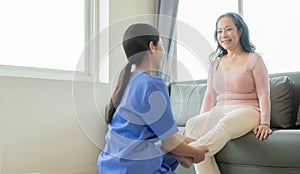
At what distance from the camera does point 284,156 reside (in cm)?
159

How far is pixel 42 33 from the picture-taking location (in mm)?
2611

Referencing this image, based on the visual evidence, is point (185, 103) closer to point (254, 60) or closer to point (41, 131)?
point (254, 60)

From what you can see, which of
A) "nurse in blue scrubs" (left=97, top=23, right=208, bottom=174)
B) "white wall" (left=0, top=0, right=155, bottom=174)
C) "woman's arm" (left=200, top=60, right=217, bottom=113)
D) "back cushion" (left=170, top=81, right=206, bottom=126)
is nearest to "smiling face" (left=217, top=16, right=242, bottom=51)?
"woman's arm" (left=200, top=60, right=217, bottom=113)

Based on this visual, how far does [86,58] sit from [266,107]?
1083 mm

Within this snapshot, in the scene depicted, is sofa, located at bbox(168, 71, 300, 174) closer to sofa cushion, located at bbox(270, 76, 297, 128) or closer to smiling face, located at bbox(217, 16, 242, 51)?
sofa cushion, located at bbox(270, 76, 297, 128)

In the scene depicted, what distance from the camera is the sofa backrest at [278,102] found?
1915 mm

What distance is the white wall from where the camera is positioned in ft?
7.25

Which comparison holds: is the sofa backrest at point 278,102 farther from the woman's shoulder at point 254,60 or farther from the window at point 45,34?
the window at point 45,34

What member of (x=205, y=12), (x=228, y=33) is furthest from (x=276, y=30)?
(x=228, y=33)

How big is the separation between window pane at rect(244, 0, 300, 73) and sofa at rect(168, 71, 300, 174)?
0.52m

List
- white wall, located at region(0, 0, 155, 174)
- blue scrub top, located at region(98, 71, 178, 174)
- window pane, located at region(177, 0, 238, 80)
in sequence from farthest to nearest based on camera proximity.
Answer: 1. window pane, located at region(177, 0, 238, 80)
2. white wall, located at region(0, 0, 155, 174)
3. blue scrub top, located at region(98, 71, 178, 174)

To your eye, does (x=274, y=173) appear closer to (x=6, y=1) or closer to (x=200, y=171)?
(x=200, y=171)

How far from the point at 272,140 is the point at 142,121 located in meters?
0.77

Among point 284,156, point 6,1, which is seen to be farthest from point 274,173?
point 6,1
